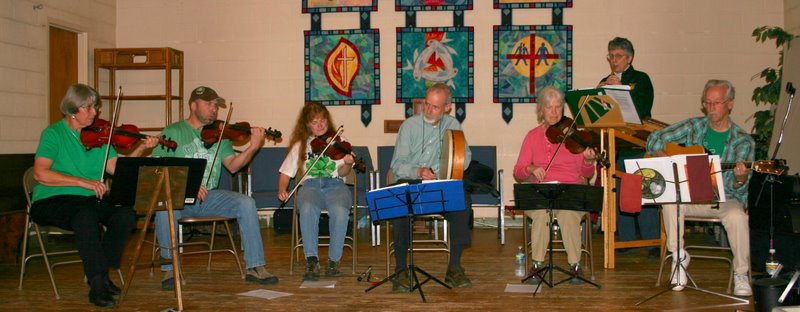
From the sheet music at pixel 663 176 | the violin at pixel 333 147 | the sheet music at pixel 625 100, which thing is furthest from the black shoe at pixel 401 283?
the sheet music at pixel 625 100

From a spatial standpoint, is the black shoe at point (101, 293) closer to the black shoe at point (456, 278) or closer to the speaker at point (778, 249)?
the black shoe at point (456, 278)

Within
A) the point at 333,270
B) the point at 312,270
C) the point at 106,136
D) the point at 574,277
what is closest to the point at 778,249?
the point at 574,277

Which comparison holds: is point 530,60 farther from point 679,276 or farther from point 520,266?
point 679,276

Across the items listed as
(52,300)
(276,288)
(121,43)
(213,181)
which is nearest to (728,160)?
(276,288)

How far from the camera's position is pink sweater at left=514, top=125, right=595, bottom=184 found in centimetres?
495

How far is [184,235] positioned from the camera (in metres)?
7.33

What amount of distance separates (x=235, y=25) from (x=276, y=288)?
406cm

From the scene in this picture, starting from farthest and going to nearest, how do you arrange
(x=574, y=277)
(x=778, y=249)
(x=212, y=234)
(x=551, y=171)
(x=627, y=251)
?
(x=627, y=251), (x=212, y=234), (x=551, y=171), (x=778, y=249), (x=574, y=277)

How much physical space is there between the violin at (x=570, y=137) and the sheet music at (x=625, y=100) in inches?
22.4

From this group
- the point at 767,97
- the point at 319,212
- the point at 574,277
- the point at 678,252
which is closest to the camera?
the point at 678,252

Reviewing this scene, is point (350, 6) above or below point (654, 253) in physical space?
above

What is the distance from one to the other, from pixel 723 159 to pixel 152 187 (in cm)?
320

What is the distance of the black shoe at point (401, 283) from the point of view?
15.1ft

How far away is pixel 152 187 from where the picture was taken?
4207 mm
